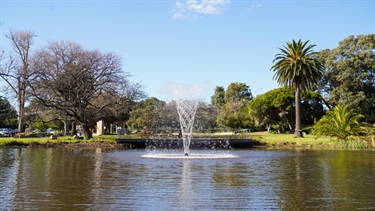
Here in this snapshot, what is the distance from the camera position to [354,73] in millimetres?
77312

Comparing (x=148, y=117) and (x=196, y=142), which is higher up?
(x=148, y=117)

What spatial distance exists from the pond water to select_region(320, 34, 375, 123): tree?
176 feet

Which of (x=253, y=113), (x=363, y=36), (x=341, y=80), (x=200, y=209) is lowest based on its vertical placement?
(x=200, y=209)

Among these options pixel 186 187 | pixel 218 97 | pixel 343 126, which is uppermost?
pixel 218 97

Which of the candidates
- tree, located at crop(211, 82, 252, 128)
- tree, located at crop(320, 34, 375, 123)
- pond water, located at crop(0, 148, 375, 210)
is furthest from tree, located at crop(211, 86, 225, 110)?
pond water, located at crop(0, 148, 375, 210)

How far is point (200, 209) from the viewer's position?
12500 mm

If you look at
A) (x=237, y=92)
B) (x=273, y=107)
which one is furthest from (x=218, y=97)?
(x=273, y=107)

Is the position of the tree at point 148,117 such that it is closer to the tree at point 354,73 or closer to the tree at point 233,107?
the tree at point 233,107

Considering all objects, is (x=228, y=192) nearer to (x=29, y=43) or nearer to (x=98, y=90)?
(x=98, y=90)

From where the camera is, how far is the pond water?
1327 cm

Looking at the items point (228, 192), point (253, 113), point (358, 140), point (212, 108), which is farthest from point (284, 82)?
point (228, 192)

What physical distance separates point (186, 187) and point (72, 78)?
39.1 metres

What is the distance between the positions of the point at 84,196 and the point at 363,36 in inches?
2951

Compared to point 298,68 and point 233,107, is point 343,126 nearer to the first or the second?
point 298,68
